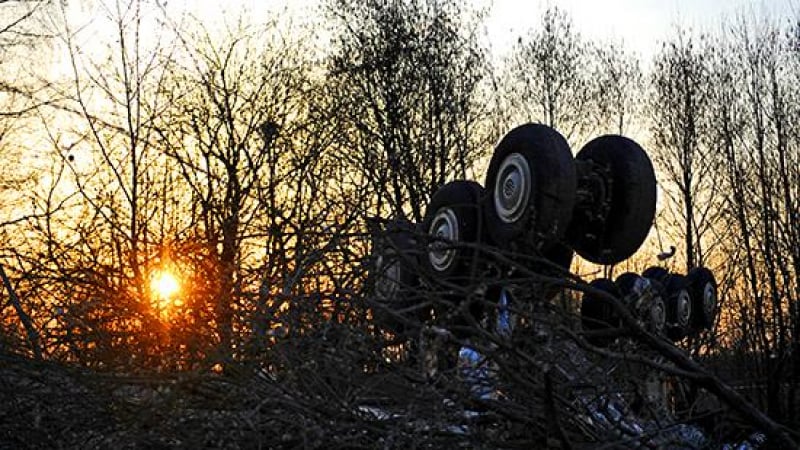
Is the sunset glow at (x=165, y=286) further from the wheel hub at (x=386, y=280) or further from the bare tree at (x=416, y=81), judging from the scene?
the bare tree at (x=416, y=81)

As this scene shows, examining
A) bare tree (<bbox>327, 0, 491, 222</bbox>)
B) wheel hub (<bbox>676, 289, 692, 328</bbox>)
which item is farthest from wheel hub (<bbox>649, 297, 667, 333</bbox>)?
bare tree (<bbox>327, 0, 491, 222</bbox>)

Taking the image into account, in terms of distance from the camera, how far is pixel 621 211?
21.4ft

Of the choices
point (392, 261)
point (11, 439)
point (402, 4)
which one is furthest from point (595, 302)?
point (402, 4)

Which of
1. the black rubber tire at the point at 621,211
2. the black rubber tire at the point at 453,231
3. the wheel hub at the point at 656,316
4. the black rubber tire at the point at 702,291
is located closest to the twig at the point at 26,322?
the black rubber tire at the point at 453,231

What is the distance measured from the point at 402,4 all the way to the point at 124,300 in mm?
17626

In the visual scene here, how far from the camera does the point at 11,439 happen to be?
3.62 meters

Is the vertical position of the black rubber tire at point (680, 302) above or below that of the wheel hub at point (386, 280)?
above

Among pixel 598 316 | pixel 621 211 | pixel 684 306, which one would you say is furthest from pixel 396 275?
pixel 684 306

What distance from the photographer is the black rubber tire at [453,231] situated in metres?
3.29

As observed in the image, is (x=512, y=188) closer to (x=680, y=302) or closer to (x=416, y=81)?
(x=680, y=302)

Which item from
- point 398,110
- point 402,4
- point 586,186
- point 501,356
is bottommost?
point 501,356

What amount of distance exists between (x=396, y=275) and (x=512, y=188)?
316cm

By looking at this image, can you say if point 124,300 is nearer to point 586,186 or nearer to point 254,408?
point 254,408

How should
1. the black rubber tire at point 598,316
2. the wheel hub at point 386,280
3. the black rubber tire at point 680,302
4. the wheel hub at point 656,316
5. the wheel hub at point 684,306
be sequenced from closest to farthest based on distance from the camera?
the black rubber tire at point 598,316 → the wheel hub at point 386,280 → the wheel hub at point 656,316 → the black rubber tire at point 680,302 → the wheel hub at point 684,306
